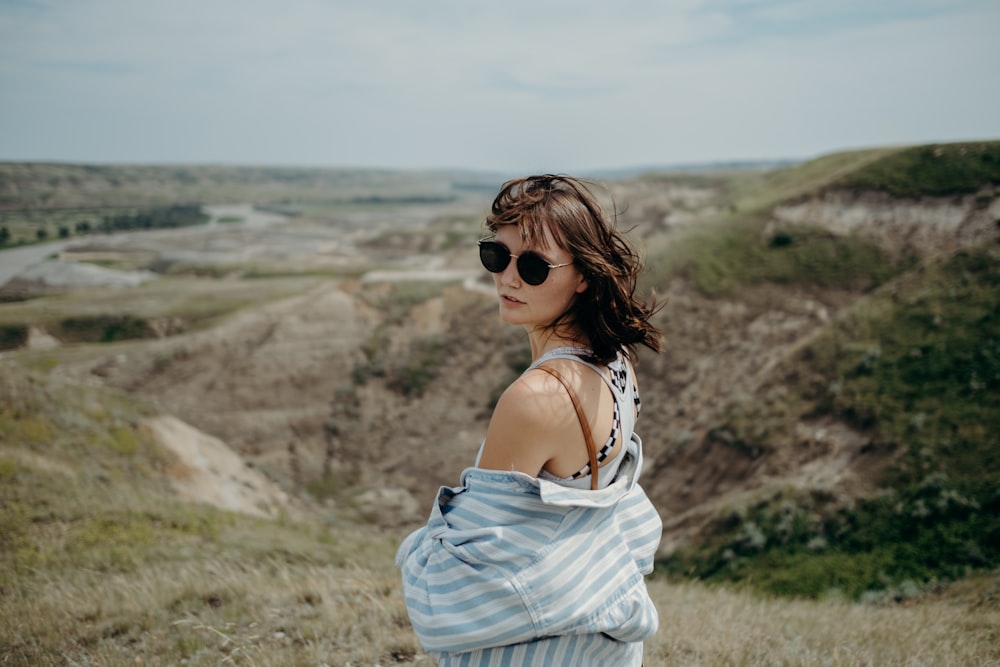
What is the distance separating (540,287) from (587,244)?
8.7 inches

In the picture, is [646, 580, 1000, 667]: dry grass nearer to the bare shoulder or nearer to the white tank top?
the white tank top

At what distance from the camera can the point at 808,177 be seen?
34594mm

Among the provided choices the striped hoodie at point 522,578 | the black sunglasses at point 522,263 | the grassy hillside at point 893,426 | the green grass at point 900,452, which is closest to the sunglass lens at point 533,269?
the black sunglasses at point 522,263

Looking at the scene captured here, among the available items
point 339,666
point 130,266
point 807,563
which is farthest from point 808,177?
point 339,666

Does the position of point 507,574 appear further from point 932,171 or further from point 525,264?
point 932,171

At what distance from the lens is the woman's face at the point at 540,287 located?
223 cm

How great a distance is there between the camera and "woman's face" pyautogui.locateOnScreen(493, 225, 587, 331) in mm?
2229

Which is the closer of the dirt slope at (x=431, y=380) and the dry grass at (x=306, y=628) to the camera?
the dry grass at (x=306, y=628)

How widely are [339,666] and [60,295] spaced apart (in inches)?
876

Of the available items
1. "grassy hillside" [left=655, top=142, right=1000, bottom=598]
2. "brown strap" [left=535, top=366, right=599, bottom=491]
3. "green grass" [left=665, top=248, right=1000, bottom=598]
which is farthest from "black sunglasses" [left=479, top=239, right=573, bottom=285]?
"green grass" [left=665, top=248, right=1000, bottom=598]

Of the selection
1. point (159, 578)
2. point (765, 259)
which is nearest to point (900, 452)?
point (159, 578)

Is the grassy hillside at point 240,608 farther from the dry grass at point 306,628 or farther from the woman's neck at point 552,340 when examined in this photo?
the woman's neck at point 552,340

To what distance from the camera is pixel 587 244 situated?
7.26ft

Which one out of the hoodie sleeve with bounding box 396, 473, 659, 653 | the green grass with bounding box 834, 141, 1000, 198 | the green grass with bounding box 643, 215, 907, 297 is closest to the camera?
the hoodie sleeve with bounding box 396, 473, 659, 653
